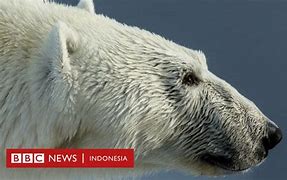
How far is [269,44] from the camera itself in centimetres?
859

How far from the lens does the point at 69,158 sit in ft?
6.88

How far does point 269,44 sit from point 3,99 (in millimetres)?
7178

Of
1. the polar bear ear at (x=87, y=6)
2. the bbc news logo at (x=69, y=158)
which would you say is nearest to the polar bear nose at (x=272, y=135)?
the bbc news logo at (x=69, y=158)

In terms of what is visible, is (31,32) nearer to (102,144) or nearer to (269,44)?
(102,144)

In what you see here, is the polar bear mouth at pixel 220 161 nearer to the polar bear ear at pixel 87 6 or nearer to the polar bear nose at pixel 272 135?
the polar bear nose at pixel 272 135

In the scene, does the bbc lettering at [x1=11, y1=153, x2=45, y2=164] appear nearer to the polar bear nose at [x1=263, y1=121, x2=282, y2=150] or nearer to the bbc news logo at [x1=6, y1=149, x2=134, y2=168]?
the bbc news logo at [x1=6, y1=149, x2=134, y2=168]

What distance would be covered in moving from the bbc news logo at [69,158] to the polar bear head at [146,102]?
3 centimetres

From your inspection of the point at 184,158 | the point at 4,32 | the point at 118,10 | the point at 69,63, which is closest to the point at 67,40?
the point at 69,63

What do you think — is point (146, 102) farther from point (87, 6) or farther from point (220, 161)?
point (87, 6)

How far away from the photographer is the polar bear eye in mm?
2174

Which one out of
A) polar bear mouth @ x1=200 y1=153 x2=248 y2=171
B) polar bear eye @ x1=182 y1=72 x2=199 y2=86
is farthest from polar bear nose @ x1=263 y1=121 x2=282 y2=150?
polar bear eye @ x1=182 y1=72 x2=199 y2=86

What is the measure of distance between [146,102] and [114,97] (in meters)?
0.14

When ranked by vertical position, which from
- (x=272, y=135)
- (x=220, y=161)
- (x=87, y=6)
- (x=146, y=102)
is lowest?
(x=220, y=161)

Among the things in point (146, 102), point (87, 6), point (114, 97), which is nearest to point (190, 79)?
point (146, 102)
